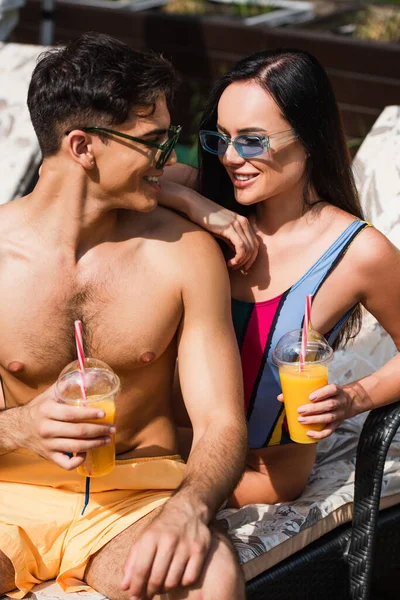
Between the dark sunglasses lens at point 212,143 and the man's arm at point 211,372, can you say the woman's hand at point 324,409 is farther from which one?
the dark sunglasses lens at point 212,143

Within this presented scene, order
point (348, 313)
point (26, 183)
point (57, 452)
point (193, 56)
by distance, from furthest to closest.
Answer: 1. point (193, 56)
2. point (26, 183)
3. point (348, 313)
4. point (57, 452)

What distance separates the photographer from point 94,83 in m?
2.66

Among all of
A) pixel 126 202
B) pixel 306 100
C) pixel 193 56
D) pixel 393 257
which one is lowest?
pixel 193 56

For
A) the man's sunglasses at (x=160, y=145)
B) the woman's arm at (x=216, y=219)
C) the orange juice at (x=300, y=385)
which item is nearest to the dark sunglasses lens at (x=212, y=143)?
the woman's arm at (x=216, y=219)

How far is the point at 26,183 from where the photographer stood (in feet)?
16.2

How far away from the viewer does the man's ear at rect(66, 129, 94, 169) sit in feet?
8.86

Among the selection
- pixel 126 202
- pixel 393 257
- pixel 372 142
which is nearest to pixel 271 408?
pixel 393 257

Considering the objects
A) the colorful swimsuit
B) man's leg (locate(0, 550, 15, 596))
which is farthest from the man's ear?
man's leg (locate(0, 550, 15, 596))

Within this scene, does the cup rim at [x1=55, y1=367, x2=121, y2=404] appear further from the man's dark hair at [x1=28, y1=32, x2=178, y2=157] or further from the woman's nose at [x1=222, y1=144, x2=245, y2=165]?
the woman's nose at [x1=222, y1=144, x2=245, y2=165]

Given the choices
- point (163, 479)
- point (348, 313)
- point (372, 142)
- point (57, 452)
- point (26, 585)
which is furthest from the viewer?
point (372, 142)

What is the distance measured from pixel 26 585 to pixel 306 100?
1644 millimetres

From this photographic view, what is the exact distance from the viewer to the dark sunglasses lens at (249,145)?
2908 millimetres

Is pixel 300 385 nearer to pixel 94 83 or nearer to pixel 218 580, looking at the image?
pixel 218 580

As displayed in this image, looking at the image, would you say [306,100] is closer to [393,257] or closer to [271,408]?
[393,257]
